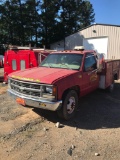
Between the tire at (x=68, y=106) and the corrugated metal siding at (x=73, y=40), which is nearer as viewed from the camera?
the tire at (x=68, y=106)

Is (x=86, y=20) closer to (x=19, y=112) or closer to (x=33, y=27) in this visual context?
(x=33, y=27)

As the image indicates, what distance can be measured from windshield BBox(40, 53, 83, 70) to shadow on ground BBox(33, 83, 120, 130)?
1465 millimetres

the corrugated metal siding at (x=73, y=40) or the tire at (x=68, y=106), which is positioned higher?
the corrugated metal siding at (x=73, y=40)

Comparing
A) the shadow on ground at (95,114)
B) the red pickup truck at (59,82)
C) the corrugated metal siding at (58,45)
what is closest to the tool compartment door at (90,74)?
the red pickup truck at (59,82)

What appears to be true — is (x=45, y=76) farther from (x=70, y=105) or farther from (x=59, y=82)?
(x=70, y=105)

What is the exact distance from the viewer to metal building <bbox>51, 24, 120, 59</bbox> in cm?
1680

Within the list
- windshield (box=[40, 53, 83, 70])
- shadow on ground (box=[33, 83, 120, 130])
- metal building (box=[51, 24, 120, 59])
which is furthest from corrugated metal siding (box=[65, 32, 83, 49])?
windshield (box=[40, 53, 83, 70])

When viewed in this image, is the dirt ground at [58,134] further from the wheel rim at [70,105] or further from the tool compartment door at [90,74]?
the tool compartment door at [90,74]

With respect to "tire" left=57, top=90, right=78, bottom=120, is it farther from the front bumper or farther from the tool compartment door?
the tool compartment door

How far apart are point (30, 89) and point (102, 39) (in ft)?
47.1

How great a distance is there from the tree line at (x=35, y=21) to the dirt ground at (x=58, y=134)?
23.4 metres

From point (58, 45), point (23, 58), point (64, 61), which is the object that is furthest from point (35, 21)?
point (64, 61)

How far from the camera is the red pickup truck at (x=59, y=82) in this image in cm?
483

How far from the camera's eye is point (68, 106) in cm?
534
